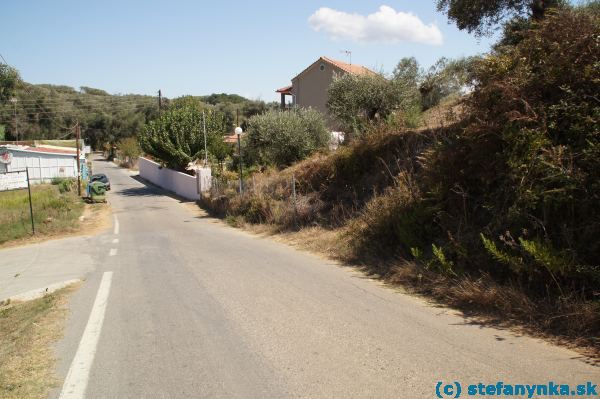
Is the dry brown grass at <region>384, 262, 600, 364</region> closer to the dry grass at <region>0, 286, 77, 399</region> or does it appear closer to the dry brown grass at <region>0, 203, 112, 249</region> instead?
the dry grass at <region>0, 286, 77, 399</region>

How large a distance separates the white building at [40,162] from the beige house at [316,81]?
27.4m

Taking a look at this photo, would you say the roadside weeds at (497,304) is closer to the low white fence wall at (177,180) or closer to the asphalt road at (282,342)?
the asphalt road at (282,342)

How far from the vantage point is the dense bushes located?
23453mm

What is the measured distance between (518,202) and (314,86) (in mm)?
38026

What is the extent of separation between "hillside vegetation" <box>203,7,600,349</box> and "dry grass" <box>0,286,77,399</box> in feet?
15.4

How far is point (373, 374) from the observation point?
4066 mm

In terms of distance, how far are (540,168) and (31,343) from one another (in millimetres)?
6286

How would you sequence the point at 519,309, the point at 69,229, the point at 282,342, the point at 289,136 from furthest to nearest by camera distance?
1. the point at 289,136
2. the point at 69,229
3. the point at 519,309
4. the point at 282,342

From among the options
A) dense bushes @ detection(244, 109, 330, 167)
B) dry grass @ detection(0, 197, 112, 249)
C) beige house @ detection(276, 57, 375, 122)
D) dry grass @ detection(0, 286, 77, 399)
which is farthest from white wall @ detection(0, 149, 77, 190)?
dry grass @ detection(0, 286, 77, 399)

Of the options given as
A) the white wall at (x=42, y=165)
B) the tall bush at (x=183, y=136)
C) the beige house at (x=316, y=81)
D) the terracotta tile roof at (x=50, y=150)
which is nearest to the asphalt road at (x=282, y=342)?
the tall bush at (x=183, y=136)

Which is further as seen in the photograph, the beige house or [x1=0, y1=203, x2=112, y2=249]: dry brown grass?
the beige house

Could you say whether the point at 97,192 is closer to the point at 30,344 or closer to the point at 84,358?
the point at 30,344

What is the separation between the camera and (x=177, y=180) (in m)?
38.6

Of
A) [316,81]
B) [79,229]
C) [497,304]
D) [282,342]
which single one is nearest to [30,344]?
[282,342]
